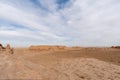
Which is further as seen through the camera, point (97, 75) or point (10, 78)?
point (97, 75)

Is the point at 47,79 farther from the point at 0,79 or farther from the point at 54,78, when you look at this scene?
the point at 0,79

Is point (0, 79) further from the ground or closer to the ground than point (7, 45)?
closer to the ground

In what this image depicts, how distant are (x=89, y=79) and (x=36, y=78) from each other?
4.10 meters

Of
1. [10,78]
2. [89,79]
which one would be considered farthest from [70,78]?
[10,78]

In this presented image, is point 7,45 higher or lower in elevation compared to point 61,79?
higher

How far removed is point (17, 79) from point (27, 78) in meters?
0.75

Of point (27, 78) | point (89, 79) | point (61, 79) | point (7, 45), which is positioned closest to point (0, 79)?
point (27, 78)

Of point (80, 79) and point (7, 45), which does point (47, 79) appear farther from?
point (7, 45)

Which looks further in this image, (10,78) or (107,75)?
(107,75)

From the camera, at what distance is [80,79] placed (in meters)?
11.5

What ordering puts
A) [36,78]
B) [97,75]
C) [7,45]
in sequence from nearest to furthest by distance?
Answer: [36,78]
[97,75]
[7,45]

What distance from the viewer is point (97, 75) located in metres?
12.0

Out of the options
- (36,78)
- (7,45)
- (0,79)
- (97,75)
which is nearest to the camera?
(0,79)

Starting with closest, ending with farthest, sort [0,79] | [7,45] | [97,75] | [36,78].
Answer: [0,79], [36,78], [97,75], [7,45]
